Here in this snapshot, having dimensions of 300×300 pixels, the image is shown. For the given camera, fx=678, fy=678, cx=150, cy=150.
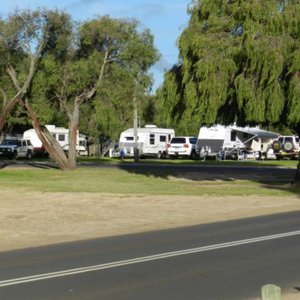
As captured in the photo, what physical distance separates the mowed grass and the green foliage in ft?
9.01

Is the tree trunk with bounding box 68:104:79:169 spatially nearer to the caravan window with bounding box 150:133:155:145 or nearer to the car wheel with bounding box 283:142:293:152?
the caravan window with bounding box 150:133:155:145

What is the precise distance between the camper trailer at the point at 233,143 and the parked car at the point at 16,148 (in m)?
15.8

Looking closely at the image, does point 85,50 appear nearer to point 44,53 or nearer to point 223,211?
point 44,53

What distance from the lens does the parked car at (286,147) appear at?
59438 mm

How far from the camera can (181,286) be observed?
28.3 feet

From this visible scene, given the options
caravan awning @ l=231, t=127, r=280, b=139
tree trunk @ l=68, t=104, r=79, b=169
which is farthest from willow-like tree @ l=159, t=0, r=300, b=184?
caravan awning @ l=231, t=127, r=280, b=139

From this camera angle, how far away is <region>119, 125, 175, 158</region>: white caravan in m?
63.2

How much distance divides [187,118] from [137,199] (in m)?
5.08

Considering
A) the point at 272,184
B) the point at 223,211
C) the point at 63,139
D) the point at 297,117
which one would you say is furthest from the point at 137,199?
the point at 63,139

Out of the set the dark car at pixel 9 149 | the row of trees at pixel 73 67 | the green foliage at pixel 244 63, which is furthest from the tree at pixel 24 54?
the dark car at pixel 9 149

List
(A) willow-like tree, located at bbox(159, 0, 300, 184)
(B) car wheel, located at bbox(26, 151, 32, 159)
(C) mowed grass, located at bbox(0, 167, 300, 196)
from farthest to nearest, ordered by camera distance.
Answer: (B) car wheel, located at bbox(26, 151, 32, 159) < (C) mowed grass, located at bbox(0, 167, 300, 196) < (A) willow-like tree, located at bbox(159, 0, 300, 184)

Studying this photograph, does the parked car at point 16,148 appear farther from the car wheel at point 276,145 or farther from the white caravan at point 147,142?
the car wheel at point 276,145

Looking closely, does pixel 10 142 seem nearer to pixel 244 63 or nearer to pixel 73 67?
pixel 73 67

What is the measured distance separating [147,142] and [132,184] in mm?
34123
